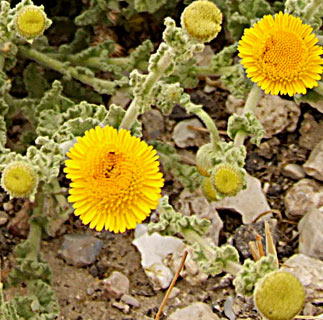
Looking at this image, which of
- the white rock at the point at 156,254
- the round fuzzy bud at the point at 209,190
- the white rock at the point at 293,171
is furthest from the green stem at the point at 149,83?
the white rock at the point at 293,171

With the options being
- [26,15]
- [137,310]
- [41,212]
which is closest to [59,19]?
[26,15]

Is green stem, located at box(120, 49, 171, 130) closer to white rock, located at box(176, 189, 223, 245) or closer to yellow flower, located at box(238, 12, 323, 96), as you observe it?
yellow flower, located at box(238, 12, 323, 96)

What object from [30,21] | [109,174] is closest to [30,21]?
[30,21]

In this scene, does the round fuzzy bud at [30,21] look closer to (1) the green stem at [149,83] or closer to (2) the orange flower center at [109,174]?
(1) the green stem at [149,83]

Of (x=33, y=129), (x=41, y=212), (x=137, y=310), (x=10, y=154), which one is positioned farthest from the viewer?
(x=33, y=129)

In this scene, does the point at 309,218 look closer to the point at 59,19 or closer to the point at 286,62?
the point at 286,62

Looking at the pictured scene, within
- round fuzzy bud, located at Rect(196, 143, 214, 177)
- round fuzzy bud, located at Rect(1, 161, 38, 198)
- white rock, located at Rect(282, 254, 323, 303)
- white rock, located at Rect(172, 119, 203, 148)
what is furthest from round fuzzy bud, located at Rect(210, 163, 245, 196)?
white rock, located at Rect(172, 119, 203, 148)
